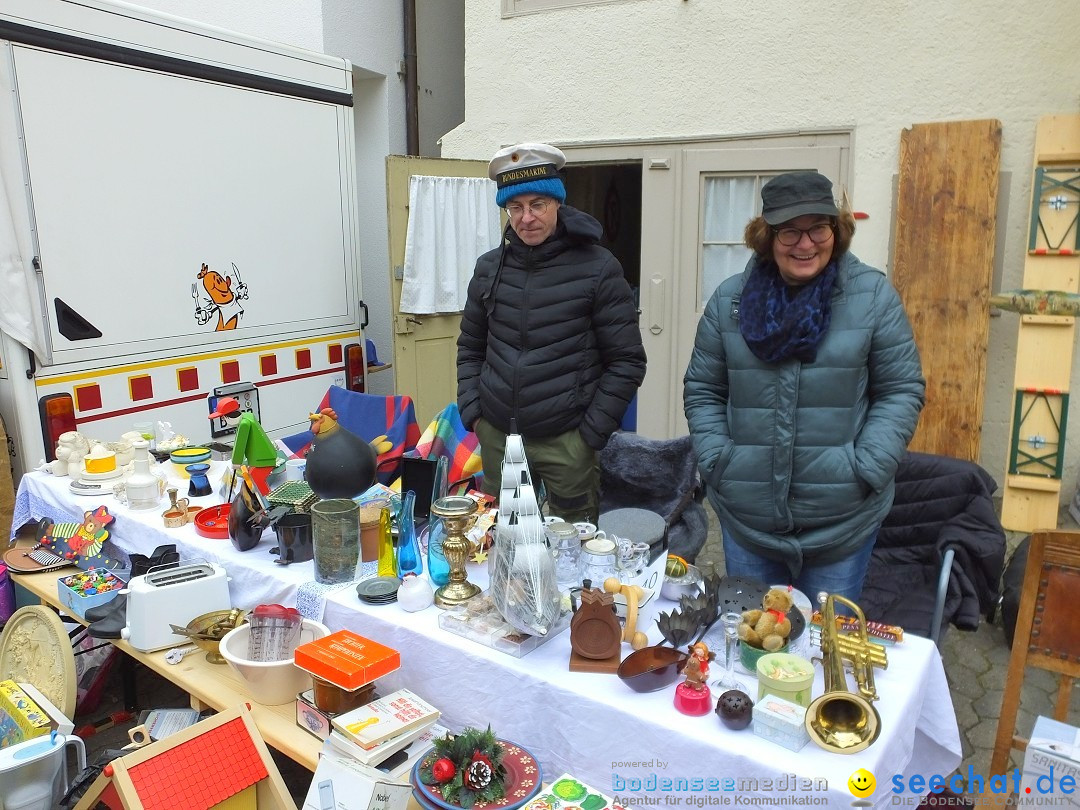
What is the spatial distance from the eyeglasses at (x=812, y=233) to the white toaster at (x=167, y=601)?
1.73 m

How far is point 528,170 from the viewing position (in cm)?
244

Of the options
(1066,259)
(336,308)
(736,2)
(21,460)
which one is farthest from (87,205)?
(1066,259)

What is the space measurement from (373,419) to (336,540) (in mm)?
1740

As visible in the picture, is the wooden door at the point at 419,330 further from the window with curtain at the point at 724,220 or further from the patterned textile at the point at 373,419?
the window with curtain at the point at 724,220

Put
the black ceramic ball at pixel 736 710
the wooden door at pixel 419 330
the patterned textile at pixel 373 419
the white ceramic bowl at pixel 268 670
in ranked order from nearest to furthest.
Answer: the black ceramic ball at pixel 736 710, the white ceramic bowl at pixel 268 670, the patterned textile at pixel 373 419, the wooden door at pixel 419 330

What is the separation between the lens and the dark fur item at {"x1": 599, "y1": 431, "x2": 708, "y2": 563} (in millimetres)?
3307

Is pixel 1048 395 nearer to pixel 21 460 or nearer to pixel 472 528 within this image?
pixel 472 528

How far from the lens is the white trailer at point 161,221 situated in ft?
9.99

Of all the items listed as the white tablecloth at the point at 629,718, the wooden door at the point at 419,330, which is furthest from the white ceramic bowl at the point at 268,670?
the wooden door at the point at 419,330

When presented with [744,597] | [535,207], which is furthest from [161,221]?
[744,597]

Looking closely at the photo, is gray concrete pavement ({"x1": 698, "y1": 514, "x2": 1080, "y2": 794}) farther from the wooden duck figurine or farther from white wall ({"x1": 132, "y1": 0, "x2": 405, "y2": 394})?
white wall ({"x1": 132, "y1": 0, "x2": 405, "y2": 394})

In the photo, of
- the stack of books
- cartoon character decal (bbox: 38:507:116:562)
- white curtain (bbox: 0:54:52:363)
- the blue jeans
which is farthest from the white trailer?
the blue jeans

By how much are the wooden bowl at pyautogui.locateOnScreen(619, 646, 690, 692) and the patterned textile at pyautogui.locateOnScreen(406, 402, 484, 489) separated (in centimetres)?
162

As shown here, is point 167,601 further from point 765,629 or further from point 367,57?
point 367,57
